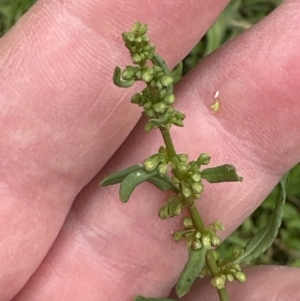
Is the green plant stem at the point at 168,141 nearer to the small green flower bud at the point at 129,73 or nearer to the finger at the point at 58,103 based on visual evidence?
the small green flower bud at the point at 129,73

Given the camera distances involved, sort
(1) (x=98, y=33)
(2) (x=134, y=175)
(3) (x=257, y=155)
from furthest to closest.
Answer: (3) (x=257, y=155), (1) (x=98, y=33), (2) (x=134, y=175)

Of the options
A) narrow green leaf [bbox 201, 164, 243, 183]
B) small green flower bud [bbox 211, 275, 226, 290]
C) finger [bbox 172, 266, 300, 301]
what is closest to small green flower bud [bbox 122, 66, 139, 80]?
narrow green leaf [bbox 201, 164, 243, 183]

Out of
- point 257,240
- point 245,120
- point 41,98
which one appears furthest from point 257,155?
point 41,98

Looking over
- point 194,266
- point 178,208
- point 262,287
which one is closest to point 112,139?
point 178,208

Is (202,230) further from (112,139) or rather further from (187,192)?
(112,139)

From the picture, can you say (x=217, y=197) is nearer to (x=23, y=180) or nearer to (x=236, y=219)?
(x=236, y=219)

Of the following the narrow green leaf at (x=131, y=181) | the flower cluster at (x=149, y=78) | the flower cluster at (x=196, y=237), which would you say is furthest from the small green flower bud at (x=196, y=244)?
the flower cluster at (x=149, y=78)
